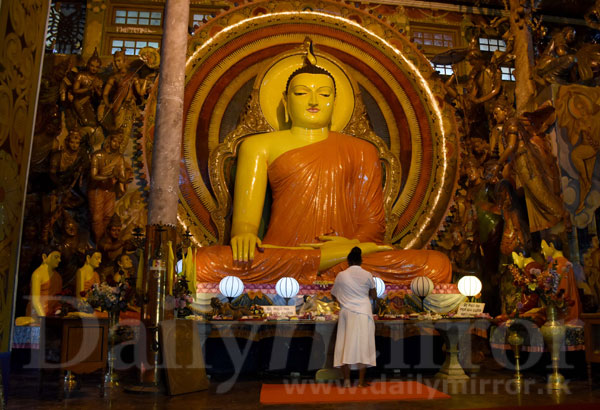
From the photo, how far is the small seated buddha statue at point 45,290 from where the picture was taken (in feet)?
19.2

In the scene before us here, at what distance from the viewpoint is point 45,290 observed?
6.10 m

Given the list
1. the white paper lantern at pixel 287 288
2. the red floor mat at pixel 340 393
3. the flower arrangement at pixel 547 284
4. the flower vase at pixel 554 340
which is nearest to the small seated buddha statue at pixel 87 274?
the white paper lantern at pixel 287 288

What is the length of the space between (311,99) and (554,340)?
14.6 ft

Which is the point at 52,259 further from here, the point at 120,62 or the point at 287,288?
the point at 120,62

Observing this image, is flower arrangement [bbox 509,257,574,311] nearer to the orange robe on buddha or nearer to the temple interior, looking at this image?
the temple interior

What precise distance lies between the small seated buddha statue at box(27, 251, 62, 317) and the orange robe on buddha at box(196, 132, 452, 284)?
1.61m

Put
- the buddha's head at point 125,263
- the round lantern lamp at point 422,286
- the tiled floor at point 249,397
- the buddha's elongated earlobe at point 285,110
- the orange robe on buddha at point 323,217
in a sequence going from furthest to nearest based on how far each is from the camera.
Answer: the buddha's elongated earlobe at point 285,110 → the buddha's head at point 125,263 → the orange robe on buddha at point 323,217 → the round lantern lamp at point 422,286 → the tiled floor at point 249,397

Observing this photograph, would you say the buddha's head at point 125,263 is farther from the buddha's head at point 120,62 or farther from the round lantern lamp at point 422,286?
the round lantern lamp at point 422,286

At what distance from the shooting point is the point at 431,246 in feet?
25.3

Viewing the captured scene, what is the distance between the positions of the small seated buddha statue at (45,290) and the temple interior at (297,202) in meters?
0.02

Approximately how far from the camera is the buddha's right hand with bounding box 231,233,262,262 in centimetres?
623

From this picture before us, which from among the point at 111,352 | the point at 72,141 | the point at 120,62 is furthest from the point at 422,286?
the point at 120,62

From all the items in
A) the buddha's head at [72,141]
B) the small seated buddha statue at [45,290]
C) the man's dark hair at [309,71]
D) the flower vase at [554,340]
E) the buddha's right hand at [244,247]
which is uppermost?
the man's dark hair at [309,71]

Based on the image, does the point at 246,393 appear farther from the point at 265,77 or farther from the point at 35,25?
the point at 265,77
